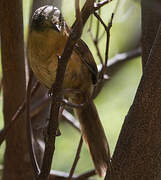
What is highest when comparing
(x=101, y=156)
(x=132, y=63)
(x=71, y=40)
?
(x=71, y=40)

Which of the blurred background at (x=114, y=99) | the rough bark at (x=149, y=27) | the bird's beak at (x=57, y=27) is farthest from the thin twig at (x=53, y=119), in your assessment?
the blurred background at (x=114, y=99)

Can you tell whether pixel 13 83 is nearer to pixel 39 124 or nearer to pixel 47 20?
pixel 47 20

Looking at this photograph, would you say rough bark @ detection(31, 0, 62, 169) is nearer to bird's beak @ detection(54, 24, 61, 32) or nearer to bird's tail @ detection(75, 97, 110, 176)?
bird's tail @ detection(75, 97, 110, 176)

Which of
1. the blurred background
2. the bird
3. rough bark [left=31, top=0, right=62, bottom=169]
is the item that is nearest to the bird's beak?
the bird

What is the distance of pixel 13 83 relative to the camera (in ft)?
9.52

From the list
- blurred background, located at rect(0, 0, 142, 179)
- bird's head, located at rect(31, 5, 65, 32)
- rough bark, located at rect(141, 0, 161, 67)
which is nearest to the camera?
rough bark, located at rect(141, 0, 161, 67)

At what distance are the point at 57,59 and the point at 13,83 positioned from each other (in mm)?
387

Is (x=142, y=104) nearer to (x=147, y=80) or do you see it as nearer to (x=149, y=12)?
(x=147, y=80)

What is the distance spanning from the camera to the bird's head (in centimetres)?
265

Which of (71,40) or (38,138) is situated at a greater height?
(71,40)

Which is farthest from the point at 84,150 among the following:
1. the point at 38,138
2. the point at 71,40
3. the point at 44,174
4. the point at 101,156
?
the point at 71,40

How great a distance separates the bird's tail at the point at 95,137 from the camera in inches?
113

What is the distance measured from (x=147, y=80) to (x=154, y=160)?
1.03 ft

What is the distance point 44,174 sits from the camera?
206 cm
